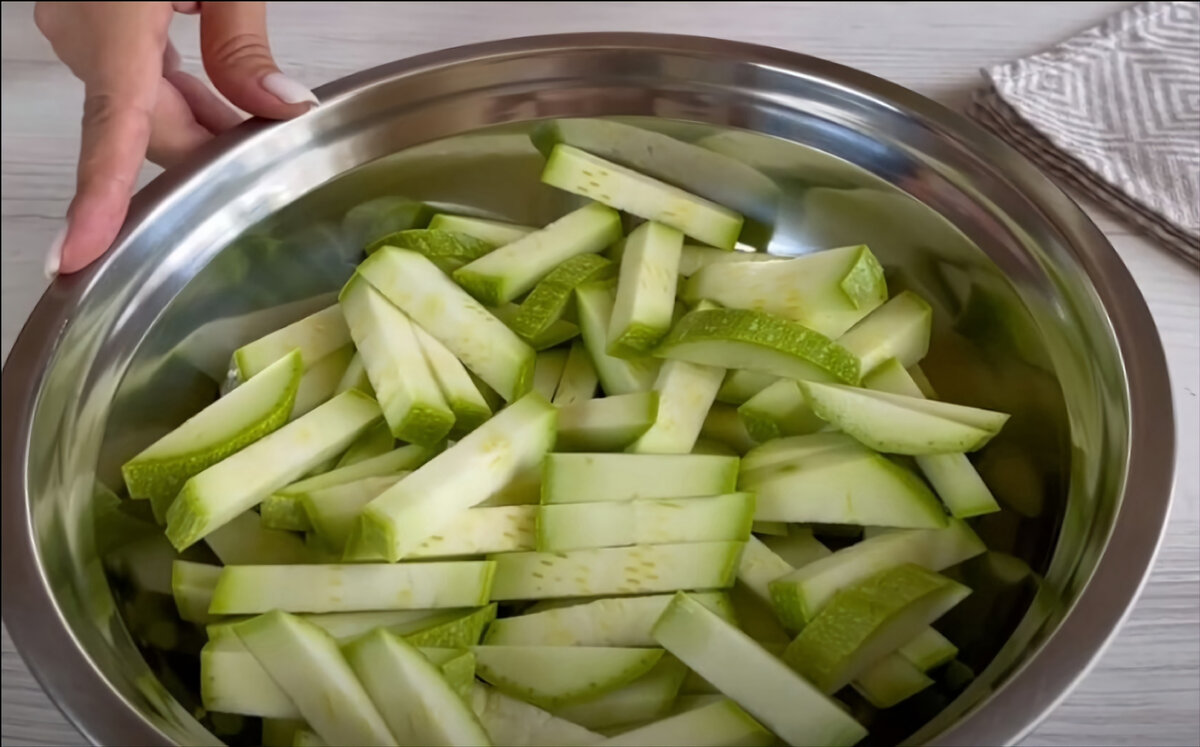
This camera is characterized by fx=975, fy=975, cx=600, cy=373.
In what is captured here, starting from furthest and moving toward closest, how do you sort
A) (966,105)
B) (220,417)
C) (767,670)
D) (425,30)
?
(425,30)
(966,105)
(220,417)
(767,670)

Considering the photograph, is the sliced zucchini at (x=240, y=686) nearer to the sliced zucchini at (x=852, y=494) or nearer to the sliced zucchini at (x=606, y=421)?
the sliced zucchini at (x=606, y=421)

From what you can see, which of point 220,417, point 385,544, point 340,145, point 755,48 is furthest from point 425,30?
point 385,544

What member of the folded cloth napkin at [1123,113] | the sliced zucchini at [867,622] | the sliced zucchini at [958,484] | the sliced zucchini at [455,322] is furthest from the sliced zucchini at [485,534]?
the folded cloth napkin at [1123,113]

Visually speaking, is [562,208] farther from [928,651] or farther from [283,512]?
[928,651]

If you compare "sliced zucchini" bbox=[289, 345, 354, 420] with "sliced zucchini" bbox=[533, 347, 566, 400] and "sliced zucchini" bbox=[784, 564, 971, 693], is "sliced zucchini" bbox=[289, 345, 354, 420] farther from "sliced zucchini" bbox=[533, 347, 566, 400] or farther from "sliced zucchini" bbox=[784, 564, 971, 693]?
"sliced zucchini" bbox=[784, 564, 971, 693]

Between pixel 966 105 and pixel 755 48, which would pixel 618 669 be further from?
pixel 966 105

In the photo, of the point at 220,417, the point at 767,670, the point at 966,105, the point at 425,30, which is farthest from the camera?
the point at 425,30

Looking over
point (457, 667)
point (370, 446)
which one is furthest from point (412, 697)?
point (370, 446)
